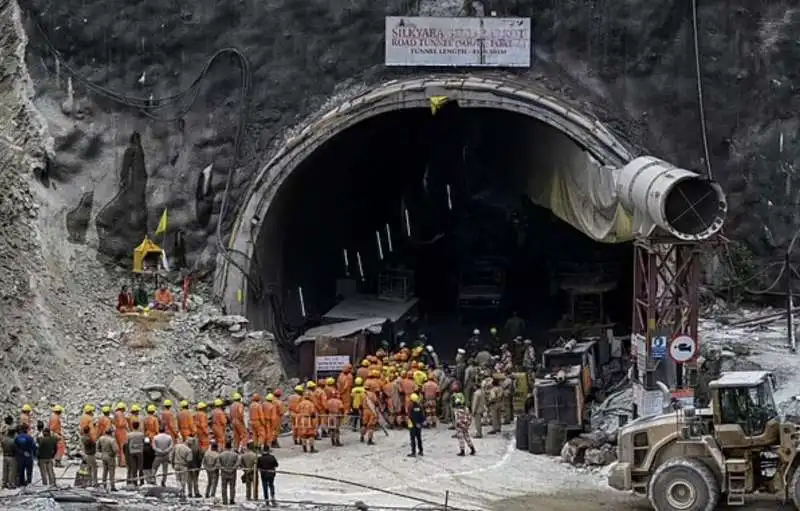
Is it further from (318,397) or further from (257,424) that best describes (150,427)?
(318,397)

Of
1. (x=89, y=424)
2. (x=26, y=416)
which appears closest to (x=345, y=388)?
(x=89, y=424)

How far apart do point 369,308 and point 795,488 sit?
1928 cm

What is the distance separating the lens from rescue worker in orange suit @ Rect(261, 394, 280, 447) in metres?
27.9

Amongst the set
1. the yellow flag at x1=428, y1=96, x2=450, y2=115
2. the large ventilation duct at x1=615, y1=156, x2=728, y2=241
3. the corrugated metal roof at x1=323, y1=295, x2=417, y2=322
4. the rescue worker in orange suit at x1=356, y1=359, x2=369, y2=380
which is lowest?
the rescue worker in orange suit at x1=356, y1=359, x2=369, y2=380

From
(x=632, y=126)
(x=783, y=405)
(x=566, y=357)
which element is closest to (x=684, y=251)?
(x=783, y=405)

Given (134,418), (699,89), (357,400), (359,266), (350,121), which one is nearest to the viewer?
(134,418)

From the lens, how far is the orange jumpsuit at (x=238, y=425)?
2725 cm

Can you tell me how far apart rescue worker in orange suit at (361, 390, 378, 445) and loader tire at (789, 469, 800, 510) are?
9606 mm

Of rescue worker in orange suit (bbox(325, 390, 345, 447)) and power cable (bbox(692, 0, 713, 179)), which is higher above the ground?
power cable (bbox(692, 0, 713, 179))

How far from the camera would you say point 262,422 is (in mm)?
27812

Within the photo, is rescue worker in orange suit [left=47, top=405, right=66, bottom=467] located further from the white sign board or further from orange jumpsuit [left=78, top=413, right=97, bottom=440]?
the white sign board

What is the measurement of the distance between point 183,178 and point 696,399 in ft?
45.7

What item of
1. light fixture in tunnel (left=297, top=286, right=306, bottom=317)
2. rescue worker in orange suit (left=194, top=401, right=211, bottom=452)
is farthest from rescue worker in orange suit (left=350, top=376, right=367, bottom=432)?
light fixture in tunnel (left=297, top=286, right=306, bottom=317)

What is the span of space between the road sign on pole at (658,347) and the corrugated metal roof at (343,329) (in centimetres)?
1057
